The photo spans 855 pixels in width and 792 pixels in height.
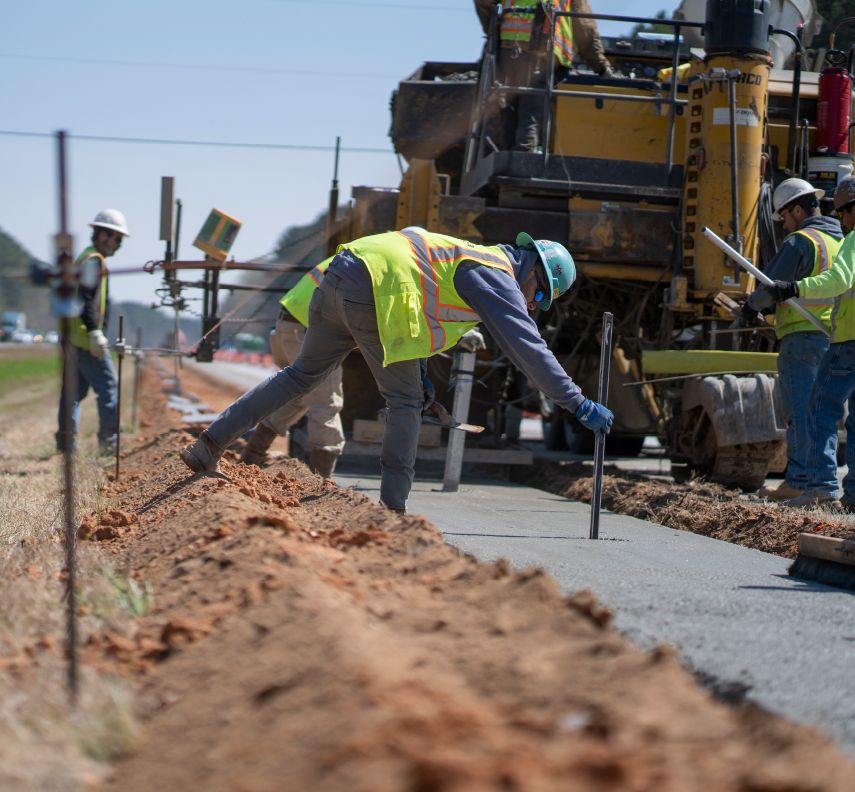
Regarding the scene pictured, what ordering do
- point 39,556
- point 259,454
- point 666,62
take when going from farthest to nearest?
point 666,62
point 259,454
point 39,556

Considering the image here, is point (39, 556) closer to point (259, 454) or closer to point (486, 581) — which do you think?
point (486, 581)

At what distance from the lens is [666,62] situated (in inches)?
440

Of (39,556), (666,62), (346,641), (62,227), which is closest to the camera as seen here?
(346,641)

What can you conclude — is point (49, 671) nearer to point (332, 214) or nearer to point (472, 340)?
point (472, 340)

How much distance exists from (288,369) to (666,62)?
19.6 feet

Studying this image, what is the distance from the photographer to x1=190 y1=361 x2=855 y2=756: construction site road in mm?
3357

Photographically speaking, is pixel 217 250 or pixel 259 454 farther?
pixel 217 250

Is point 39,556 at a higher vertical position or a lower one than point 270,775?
lower

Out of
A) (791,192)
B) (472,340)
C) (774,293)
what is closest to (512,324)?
(774,293)

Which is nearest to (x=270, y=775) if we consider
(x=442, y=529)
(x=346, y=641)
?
(x=346, y=641)

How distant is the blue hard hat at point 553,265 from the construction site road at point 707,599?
119 centimetres

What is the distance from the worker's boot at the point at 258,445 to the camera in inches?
319

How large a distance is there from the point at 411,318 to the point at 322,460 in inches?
108

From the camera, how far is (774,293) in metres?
7.80
